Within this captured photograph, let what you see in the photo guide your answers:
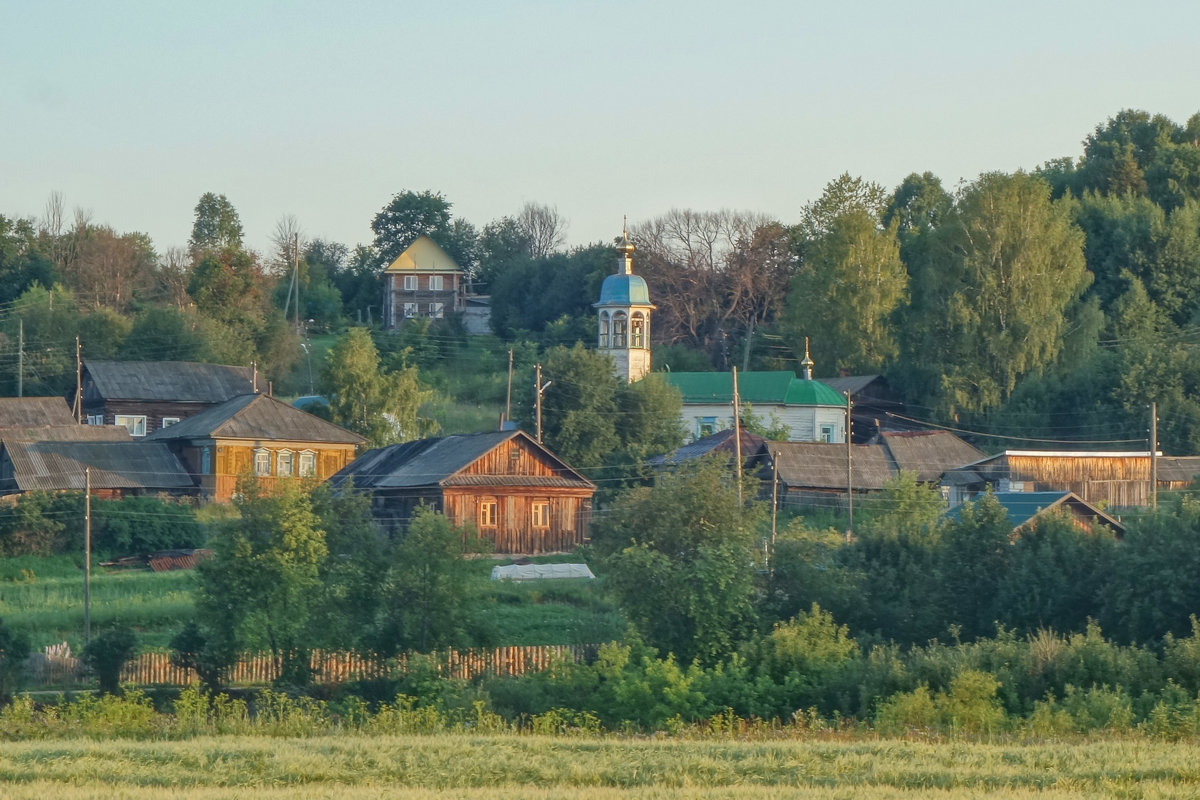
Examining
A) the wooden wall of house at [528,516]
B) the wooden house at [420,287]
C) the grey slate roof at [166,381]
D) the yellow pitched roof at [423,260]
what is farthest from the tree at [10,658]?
the yellow pitched roof at [423,260]

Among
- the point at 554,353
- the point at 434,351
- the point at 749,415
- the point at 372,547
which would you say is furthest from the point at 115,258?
the point at 372,547

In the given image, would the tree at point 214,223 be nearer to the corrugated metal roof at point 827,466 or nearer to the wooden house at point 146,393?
the wooden house at point 146,393

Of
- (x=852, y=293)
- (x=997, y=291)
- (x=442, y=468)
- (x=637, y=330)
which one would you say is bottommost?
(x=442, y=468)

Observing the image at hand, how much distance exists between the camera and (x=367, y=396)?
59.9 m

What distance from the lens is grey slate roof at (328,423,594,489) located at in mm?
46062

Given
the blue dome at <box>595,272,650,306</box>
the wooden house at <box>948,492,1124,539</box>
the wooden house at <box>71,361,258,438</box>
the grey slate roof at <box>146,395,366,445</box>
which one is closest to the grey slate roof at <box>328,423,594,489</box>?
the grey slate roof at <box>146,395,366,445</box>

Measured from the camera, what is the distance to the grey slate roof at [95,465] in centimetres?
4881

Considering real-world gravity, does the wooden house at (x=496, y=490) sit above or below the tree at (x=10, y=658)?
above

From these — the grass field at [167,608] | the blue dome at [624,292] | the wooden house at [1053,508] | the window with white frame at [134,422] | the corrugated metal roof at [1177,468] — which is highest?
the blue dome at [624,292]

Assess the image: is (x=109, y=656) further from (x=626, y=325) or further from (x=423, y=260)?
(x=423, y=260)

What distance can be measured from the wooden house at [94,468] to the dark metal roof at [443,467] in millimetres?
5936

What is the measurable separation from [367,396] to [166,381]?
8.67m

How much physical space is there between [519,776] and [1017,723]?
9.38m

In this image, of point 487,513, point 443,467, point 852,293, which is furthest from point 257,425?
point 852,293
